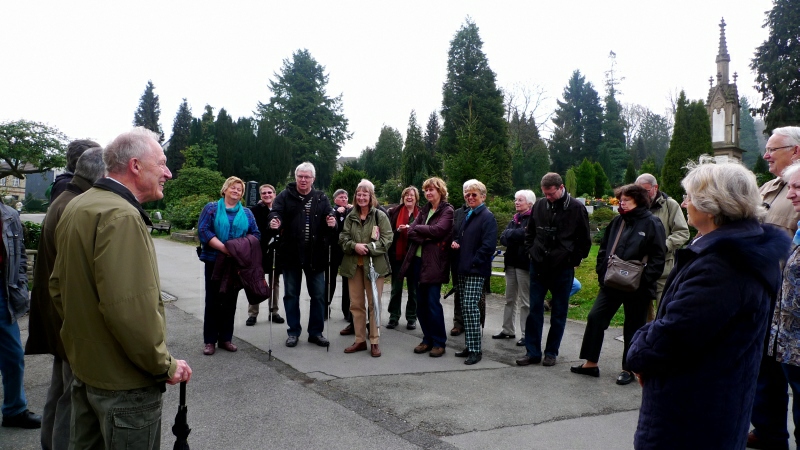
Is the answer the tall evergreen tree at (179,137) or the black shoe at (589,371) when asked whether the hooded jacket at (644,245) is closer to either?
the black shoe at (589,371)

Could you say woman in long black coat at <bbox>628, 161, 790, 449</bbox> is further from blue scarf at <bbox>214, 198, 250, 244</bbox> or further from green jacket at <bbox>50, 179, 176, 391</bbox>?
blue scarf at <bbox>214, 198, 250, 244</bbox>

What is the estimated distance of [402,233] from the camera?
25.2 ft

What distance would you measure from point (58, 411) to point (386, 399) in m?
2.56

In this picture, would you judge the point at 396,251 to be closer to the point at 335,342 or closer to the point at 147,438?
the point at 335,342

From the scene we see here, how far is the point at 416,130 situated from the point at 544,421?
134ft

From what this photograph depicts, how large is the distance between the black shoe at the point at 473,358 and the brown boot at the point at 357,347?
127 cm

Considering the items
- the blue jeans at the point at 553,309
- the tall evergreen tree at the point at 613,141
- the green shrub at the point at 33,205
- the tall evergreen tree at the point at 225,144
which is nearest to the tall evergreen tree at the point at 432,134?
the tall evergreen tree at the point at 613,141

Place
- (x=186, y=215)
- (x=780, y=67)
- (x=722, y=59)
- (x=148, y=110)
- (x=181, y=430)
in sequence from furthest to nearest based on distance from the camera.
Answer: (x=148, y=110) < (x=722, y=59) < (x=780, y=67) < (x=186, y=215) < (x=181, y=430)

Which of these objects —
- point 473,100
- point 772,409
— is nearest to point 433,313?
point 772,409

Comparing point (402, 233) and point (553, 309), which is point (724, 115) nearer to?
point (402, 233)

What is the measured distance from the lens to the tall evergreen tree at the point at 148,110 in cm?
7775

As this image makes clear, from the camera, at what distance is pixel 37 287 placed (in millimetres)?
3414

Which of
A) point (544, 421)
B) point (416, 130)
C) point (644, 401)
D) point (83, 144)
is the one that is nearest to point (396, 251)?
point (544, 421)

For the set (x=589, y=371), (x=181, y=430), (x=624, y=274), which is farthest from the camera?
(x=589, y=371)
